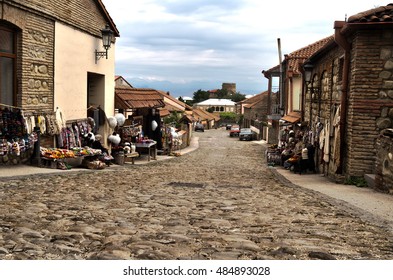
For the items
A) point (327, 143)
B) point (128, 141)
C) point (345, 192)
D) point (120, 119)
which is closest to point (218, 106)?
point (128, 141)

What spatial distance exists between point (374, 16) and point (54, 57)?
352 inches

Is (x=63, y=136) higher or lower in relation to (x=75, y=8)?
lower

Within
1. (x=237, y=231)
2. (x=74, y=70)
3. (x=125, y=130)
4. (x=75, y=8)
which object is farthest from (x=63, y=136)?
(x=237, y=231)

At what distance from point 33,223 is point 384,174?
25.7 feet

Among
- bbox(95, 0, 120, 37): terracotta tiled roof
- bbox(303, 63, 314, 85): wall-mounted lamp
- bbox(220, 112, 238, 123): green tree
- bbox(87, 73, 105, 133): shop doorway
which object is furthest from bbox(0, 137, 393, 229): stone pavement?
bbox(220, 112, 238, 123): green tree

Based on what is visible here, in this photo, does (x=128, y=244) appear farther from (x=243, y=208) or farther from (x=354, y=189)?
(x=354, y=189)

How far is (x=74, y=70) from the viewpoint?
16.1m

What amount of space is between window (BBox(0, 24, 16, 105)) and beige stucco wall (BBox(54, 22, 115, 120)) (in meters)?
1.99

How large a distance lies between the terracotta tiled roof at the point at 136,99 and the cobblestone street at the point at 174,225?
9814 millimetres

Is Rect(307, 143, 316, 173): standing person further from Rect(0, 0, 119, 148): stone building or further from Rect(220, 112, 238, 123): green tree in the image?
Rect(220, 112, 238, 123): green tree

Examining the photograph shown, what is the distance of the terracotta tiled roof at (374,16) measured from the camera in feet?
39.2

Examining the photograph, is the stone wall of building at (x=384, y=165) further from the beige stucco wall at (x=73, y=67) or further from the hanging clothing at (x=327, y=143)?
the beige stucco wall at (x=73, y=67)

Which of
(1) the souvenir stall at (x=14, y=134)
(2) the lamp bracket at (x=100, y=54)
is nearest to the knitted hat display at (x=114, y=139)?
(2) the lamp bracket at (x=100, y=54)

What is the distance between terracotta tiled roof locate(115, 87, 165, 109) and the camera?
67.7 feet
